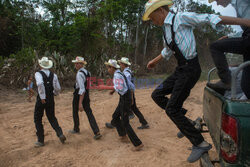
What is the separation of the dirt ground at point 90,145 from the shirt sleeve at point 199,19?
8.06 ft

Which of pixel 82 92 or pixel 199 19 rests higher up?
pixel 199 19

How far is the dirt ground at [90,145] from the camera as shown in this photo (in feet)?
13.3

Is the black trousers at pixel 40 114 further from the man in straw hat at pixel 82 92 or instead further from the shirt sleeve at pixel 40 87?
the man in straw hat at pixel 82 92

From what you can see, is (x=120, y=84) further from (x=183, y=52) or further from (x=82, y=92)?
(x=183, y=52)

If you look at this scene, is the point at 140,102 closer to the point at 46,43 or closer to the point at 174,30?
the point at 174,30

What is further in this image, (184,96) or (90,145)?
(90,145)

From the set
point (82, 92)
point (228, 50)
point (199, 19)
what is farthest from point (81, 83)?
point (228, 50)

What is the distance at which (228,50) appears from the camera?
93.7 inches

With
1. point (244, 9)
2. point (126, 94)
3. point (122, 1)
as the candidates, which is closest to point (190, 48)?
point (244, 9)

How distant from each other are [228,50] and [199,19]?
1.56ft

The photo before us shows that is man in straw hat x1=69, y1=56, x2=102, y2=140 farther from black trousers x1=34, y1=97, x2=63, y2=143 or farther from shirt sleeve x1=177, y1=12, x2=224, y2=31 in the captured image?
shirt sleeve x1=177, y1=12, x2=224, y2=31

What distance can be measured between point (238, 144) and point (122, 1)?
55.7 ft

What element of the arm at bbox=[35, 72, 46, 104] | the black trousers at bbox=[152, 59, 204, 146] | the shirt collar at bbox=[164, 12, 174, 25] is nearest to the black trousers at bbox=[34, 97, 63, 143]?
the arm at bbox=[35, 72, 46, 104]

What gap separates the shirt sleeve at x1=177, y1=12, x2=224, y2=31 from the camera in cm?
220
